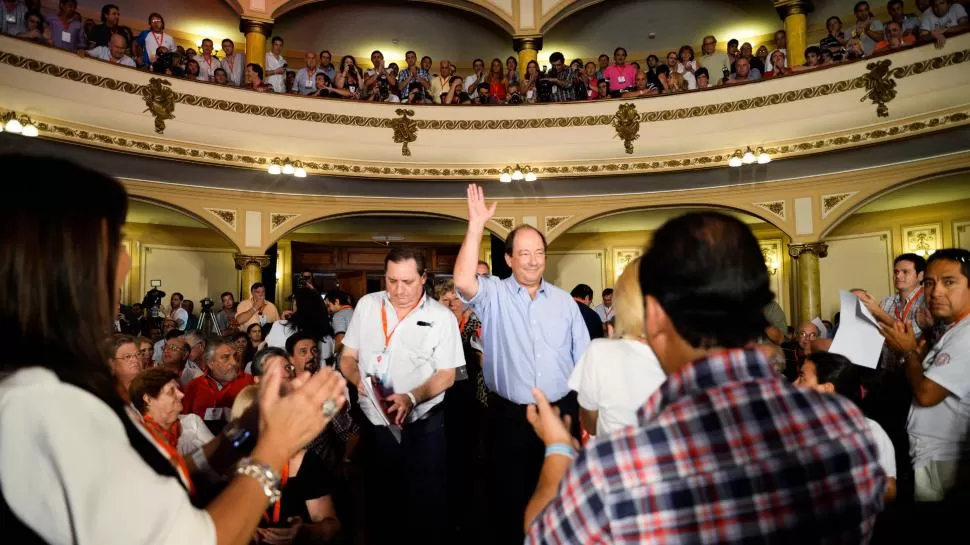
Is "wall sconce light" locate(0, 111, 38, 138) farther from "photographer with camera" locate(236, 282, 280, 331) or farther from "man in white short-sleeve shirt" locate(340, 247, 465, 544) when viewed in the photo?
"man in white short-sleeve shirt" locate(340, 247, 465, 544)

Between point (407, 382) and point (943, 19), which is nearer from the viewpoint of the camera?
point (407, 382)

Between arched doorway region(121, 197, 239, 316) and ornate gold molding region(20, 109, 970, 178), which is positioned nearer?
ornate gold molding region(20, 109, 970, 178)

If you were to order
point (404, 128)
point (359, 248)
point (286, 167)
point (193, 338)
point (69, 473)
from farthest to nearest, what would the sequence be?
point (359, 248) < point (404, 128) < point (286, 167) < point (193, 338) < point (69, 473)

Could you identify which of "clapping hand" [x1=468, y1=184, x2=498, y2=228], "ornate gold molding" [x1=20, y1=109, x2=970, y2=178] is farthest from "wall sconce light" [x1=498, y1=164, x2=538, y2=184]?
"clapping hand" [x1=468, y1=184, x2=498, y2=228]

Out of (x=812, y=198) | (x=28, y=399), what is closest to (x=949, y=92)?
(x=812, y=198)

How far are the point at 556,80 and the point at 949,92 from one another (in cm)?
469

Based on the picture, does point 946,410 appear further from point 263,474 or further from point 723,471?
point 263,474

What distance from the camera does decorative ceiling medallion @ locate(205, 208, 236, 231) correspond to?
8.64 metres

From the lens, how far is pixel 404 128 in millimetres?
8695

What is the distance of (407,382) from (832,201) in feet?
25.2

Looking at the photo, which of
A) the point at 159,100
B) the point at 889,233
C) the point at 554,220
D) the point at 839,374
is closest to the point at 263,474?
the point at 839,374

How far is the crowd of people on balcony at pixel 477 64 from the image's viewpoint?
7.32 meters

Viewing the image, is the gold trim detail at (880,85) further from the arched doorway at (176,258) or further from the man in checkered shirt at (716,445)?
the arched doorway at (176,258)

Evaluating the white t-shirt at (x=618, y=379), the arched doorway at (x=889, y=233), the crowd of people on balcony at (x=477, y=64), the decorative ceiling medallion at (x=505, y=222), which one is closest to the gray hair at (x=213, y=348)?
the white t-shirt at (x=618, y=379)
